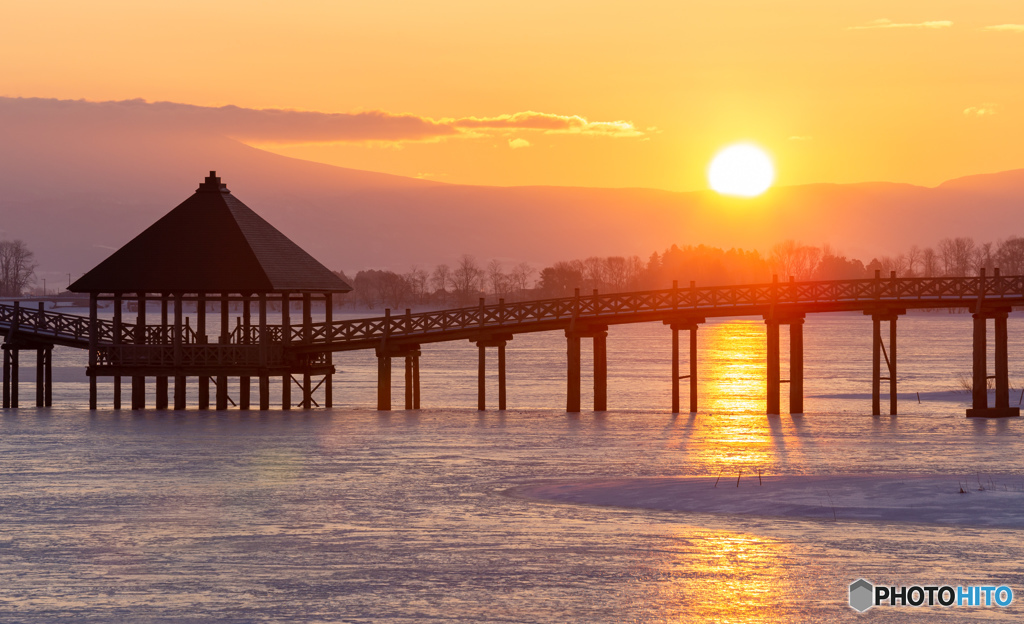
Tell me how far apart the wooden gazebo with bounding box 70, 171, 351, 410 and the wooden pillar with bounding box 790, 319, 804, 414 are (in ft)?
50.5

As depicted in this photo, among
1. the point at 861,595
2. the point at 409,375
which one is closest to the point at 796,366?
the point at 409,375

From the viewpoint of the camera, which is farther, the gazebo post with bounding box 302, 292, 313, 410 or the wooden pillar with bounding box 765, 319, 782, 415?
the gazebo post with bounding box 302, 292, 313, 410

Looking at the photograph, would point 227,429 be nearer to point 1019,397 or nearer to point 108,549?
point 108,549

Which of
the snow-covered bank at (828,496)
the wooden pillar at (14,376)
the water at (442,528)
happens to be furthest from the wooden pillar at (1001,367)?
the wooden pillar at (14,376)

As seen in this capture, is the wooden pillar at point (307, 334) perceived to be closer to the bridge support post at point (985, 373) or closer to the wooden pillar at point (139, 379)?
the wooden pillar at point (139, 379)

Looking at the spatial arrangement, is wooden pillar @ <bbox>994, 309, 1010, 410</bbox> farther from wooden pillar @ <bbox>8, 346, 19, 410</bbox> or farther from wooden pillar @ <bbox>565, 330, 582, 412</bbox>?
wooden pillar @ <bbox>8, 346, 19, 410</bbox>

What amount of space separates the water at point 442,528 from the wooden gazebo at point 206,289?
10.4 feet

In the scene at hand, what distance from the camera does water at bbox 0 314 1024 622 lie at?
15.6m

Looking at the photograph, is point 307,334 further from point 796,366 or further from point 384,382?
point 796,366

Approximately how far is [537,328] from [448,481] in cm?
1929

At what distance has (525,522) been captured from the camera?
20.9 meters

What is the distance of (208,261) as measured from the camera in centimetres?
4575

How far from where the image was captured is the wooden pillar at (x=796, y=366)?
43625 mm

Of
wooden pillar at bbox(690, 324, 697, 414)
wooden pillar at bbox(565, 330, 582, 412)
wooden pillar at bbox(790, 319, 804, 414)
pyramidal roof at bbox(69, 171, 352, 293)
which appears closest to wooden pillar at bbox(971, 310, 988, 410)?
wooden pillar at bbox(790, 319, 804, 414)
